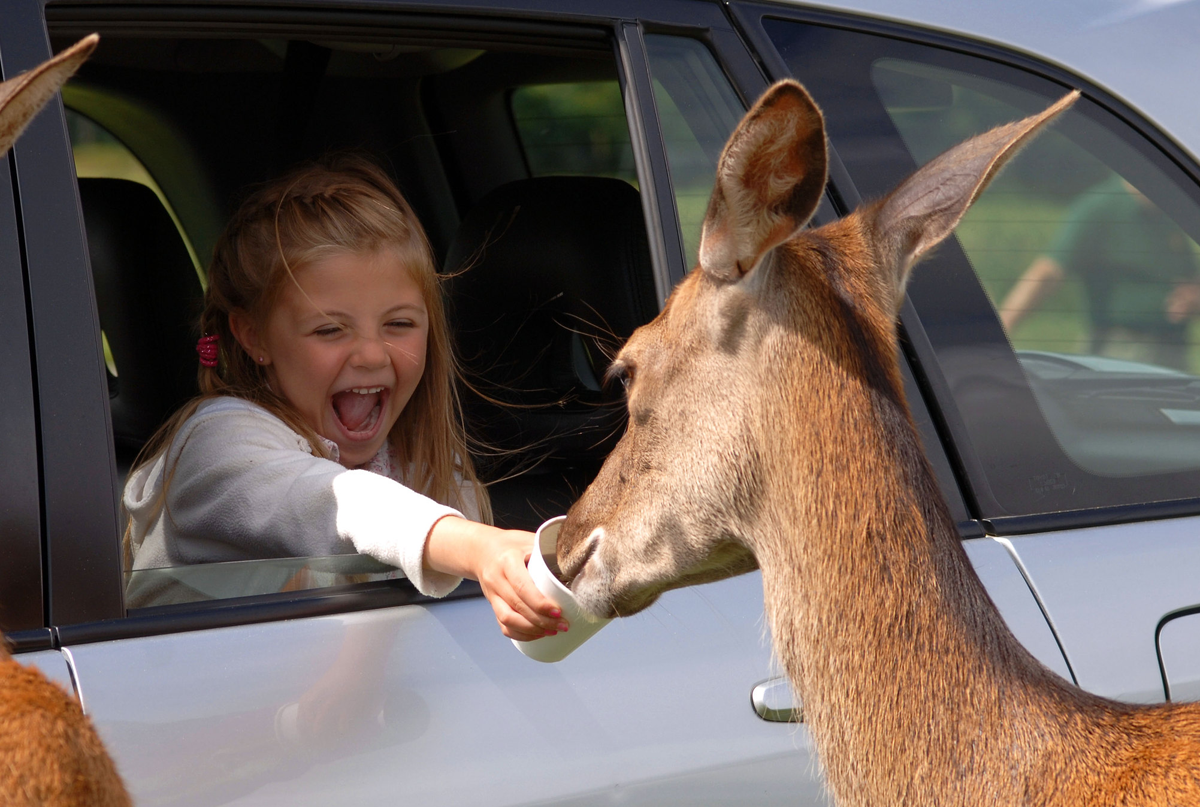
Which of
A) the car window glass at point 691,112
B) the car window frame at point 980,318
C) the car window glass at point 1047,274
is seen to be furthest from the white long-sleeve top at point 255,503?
the car window glass at point 1047,274

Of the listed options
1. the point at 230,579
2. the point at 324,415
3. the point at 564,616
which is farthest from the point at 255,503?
the point at 564,616

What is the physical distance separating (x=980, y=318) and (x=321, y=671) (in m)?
1.49

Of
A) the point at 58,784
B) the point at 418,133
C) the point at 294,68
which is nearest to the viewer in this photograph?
the point at 58,784

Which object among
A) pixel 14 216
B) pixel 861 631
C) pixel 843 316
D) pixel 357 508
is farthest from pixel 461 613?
pixel 14 216

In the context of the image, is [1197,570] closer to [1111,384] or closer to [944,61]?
[1111,384]

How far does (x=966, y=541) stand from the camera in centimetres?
220

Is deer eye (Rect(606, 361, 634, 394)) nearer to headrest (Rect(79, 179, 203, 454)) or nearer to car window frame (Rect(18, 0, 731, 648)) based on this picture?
car window frame (Rect(18, 0, 731, 648))

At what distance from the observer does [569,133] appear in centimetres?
402

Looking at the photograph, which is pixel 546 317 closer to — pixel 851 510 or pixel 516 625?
pixel 516 625

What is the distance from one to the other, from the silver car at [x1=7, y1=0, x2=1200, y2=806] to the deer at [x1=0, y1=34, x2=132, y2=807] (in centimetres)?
38

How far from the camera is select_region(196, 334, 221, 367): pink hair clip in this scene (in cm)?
275

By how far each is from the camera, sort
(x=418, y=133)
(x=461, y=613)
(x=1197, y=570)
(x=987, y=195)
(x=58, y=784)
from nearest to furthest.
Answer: (x=58, y=784) → (x=461, y=613) → (x=1197, y=570) → (x=987, y=195) → (x=418, y=133)

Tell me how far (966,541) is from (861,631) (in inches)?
28.1

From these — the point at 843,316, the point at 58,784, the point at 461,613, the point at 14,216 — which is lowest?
the point at 461,613
